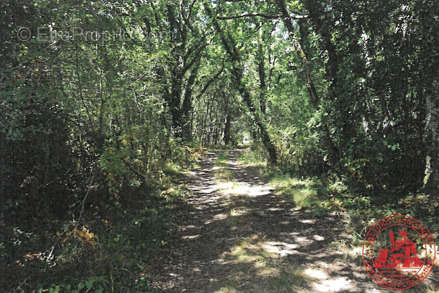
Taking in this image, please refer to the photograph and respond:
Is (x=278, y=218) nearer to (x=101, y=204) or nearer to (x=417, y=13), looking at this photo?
(x=101, y=204)

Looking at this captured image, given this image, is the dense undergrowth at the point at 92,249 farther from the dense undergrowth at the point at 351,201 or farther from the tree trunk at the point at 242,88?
the tree trunk at the point at 242,88

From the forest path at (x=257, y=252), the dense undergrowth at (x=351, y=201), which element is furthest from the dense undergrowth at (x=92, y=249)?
the dense undergrowth at (x=351, y=201)

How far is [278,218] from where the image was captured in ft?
21.8

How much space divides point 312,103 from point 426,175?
3.40 metres

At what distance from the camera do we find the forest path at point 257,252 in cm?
408

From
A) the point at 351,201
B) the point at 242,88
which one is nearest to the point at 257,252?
the point at 351,201

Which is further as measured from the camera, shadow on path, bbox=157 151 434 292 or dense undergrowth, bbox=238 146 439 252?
dense undergrowth, bbox=238 146 439 252

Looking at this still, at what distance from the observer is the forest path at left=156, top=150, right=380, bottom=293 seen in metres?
4.08

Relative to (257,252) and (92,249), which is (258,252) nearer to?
(257,252)

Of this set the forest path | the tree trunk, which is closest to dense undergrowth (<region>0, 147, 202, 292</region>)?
the forest path

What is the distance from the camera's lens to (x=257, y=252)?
5055mm

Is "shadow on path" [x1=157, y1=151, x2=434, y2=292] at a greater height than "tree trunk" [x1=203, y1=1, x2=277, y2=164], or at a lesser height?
lesser

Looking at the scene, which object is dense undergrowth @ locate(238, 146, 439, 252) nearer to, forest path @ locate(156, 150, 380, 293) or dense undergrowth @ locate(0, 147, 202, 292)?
forest path @ locate(156, 150, 380, 293)

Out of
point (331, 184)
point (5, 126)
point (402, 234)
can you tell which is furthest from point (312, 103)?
point (5, 126)
